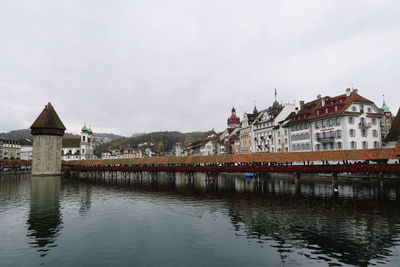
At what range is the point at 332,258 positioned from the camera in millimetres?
12344

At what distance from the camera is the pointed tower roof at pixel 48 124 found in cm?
7281

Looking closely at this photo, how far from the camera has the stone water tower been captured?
72062 mm

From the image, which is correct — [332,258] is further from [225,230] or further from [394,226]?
[394,226]

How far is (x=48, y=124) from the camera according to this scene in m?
73.8

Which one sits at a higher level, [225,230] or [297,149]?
[297,149]

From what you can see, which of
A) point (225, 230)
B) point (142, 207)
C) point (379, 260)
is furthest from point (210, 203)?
point (379, 260)

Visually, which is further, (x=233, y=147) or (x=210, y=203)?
(x=233, y=147)

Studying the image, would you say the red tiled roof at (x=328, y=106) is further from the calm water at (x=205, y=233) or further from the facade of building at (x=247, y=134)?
the calm water at (x=205, y=233)

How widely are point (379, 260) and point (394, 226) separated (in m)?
7.19

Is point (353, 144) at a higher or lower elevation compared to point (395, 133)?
lower

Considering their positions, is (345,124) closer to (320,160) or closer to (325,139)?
(325,139)

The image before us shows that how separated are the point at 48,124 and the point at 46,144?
5767mm

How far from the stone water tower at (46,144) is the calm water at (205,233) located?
51912mm

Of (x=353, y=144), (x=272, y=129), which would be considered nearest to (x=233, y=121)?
(x=272, y=129)
